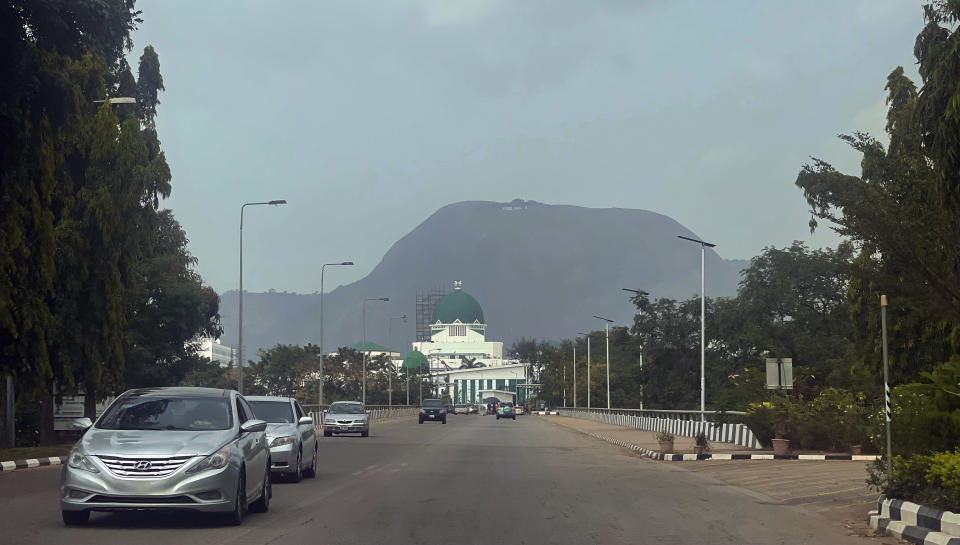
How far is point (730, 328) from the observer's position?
69688 millimetres

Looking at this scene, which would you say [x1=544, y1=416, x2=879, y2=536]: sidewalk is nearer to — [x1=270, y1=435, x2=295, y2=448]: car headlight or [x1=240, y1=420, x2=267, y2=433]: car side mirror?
[x1=240, y1=420, x2=267, y2=433]: car side mirror

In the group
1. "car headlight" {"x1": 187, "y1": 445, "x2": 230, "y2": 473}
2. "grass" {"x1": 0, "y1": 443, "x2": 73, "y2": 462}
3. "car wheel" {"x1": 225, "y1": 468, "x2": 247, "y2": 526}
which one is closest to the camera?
"car headlight" {"x1": 187, "y1": 445, "x2": 230, "y2": 473}

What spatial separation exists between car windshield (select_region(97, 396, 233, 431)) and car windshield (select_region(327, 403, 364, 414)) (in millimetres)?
35160

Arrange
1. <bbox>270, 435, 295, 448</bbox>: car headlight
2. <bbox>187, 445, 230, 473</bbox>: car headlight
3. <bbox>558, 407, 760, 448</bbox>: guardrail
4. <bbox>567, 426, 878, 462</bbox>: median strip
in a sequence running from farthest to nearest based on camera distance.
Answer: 1. <bbox>558, 407, 760, 448</bbox>: guardrail
2. <bbox>567, 426, 878, 462</bbox>: median strip
3. <bbox>270, 435, 295, 448</bbox>: car headlight
4. <bbox>187, 445, 230, 473</bbox>: car headlight

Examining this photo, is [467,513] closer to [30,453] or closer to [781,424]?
[30,453]

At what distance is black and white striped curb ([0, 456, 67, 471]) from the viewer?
2545cm

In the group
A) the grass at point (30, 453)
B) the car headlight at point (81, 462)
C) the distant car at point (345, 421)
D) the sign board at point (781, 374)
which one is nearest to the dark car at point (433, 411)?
the distant car at point (345, 421)

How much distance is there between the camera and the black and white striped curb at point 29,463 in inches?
1002

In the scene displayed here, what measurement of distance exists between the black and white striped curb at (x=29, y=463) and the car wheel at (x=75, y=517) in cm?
1283

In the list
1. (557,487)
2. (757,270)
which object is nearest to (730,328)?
(757,270)

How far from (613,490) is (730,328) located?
50898mm

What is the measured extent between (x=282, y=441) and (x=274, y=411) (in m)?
1.88

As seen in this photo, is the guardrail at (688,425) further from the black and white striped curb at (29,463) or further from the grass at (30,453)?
the black and white striped curb at (29,463)

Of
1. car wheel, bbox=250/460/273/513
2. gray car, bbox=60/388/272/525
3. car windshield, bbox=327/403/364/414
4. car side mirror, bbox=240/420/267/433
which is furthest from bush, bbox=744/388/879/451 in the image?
gray car, bbox=60/388/272/525
